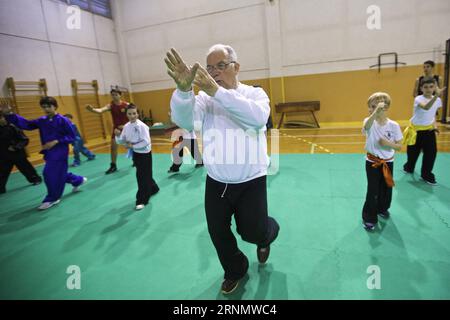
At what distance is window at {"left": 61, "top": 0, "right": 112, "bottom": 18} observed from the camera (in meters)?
10.3

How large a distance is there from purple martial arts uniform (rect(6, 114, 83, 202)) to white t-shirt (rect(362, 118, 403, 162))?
4.32 metres

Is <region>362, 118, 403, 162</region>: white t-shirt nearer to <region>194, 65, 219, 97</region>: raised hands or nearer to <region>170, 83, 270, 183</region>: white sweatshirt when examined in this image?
<region>170, 83, 270, 183</region>: white sweatshirt

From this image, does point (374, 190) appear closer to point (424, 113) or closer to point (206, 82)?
point (424, 113)

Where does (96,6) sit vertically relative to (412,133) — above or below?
above

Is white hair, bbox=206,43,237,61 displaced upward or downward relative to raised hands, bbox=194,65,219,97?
upward

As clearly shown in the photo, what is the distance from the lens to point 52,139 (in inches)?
167

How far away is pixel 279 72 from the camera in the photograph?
1045 cm

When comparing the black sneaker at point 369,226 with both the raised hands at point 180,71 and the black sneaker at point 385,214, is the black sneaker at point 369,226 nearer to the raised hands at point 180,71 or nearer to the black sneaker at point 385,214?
the black sneaker at point 385,214

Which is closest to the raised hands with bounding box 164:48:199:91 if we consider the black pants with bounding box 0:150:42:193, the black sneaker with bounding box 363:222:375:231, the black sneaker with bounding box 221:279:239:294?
the black sneaker with bounding box 221:279:239:294

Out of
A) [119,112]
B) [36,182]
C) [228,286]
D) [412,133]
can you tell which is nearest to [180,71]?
[228,286]

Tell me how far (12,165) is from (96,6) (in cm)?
875
